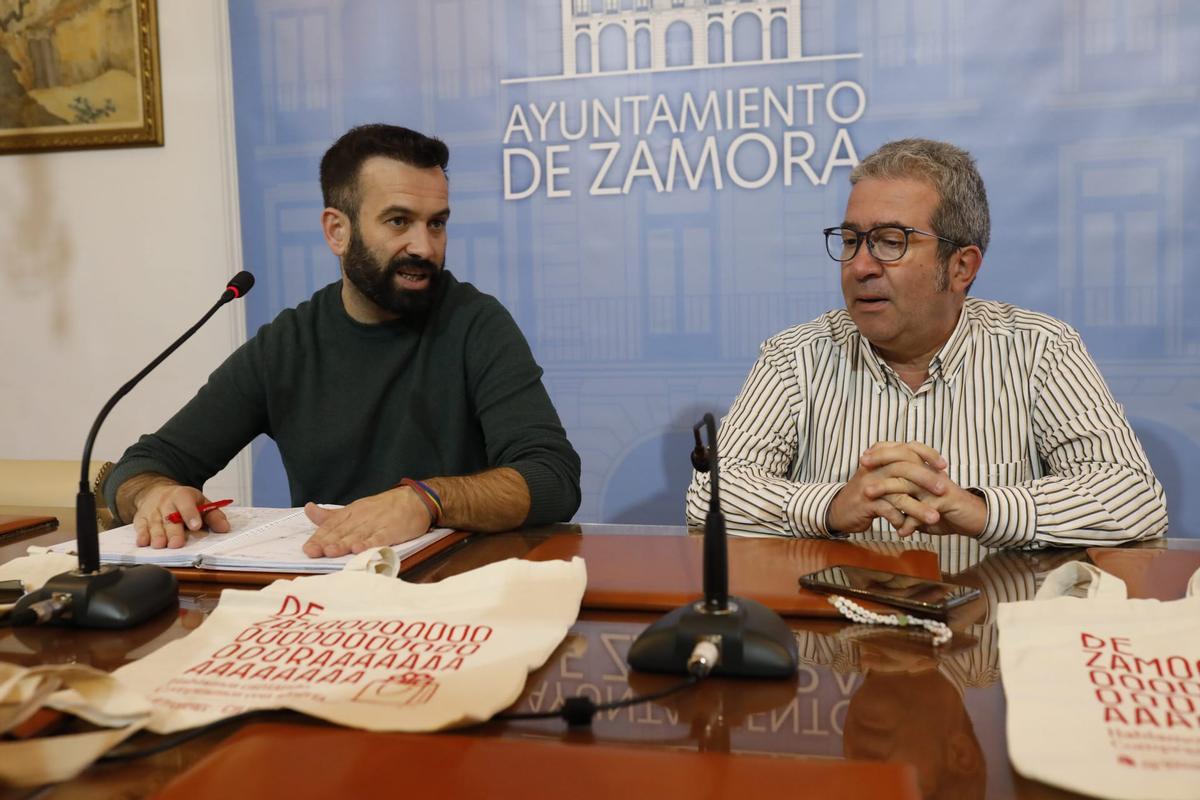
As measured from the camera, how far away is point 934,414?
1.90 meters

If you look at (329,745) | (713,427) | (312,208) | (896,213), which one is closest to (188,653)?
(329,745)

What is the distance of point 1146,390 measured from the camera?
2.71 m

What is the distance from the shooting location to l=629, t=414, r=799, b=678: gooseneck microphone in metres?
0.83

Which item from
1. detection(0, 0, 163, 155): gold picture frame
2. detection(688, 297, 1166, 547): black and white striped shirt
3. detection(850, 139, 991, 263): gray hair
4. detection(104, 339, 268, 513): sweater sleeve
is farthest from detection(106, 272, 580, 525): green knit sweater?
detection(0, 0, 163, 155): gold picture frame

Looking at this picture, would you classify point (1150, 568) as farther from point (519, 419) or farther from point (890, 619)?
point (519, 419)

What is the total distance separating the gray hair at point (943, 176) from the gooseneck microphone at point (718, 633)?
1.16m

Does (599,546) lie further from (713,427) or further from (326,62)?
(326,62)

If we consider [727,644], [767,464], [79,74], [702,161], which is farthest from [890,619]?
[79,74]

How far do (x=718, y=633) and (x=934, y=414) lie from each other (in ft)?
3.94

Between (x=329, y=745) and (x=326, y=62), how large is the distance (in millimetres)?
2889

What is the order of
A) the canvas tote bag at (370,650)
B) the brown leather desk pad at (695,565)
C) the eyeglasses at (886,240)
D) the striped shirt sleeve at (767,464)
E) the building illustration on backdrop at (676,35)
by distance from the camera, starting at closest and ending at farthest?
the canvas tote bag at (370,650) < the brown leather desk pad at (695,565) < the striped shirt sleeve at (767,464) < the eyeglasses at (886,240) < the building illustration on backdrop at (676,35)

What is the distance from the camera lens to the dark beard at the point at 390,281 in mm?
2049

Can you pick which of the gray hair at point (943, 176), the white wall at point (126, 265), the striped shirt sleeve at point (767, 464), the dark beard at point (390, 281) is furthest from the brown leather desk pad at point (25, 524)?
the white wall at point (126, 265)

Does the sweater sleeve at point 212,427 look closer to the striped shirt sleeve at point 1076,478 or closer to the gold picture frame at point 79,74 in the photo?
Result: the striped shirt sleeve at point 1076,478
